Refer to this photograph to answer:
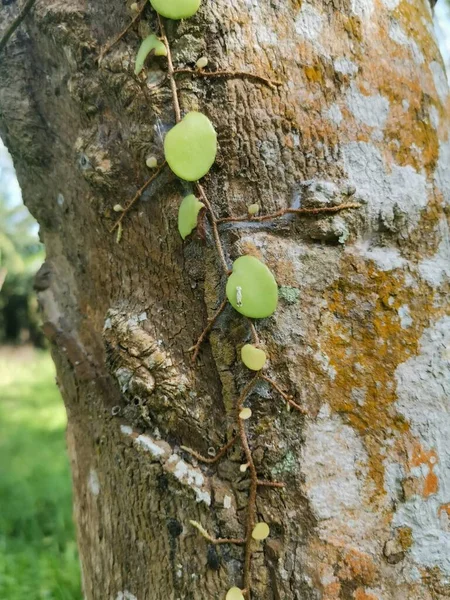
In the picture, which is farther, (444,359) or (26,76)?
(26,76)

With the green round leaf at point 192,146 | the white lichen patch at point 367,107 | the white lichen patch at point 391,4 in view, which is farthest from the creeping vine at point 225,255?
the white lichen patch at point 391,4

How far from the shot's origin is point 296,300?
0.71 m

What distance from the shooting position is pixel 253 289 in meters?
0.69

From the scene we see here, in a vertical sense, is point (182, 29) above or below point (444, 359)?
above

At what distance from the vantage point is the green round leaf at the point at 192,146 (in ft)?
2.32

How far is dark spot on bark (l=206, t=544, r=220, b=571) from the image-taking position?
2.30ft

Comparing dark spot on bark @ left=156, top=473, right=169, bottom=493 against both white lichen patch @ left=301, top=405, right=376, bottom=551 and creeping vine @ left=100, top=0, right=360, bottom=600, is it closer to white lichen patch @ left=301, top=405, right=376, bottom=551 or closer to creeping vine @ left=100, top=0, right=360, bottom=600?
creeping vine @ left=100, top=0, right=360, bottom=600

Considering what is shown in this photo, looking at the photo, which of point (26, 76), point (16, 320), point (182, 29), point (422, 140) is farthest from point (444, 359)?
point (16, 320)

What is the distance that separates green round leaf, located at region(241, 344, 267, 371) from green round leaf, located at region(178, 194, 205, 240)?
0.58 ft

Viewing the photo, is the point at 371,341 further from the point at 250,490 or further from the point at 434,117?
the point at 434,117

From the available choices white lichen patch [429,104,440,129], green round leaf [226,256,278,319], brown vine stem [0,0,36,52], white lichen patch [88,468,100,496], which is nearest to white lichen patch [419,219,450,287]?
white lichen patch [429,104,440,129]

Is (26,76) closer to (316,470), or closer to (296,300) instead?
(296,300)

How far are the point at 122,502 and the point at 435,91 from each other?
0.77m

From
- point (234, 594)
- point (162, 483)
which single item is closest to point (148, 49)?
point (162, 483)
